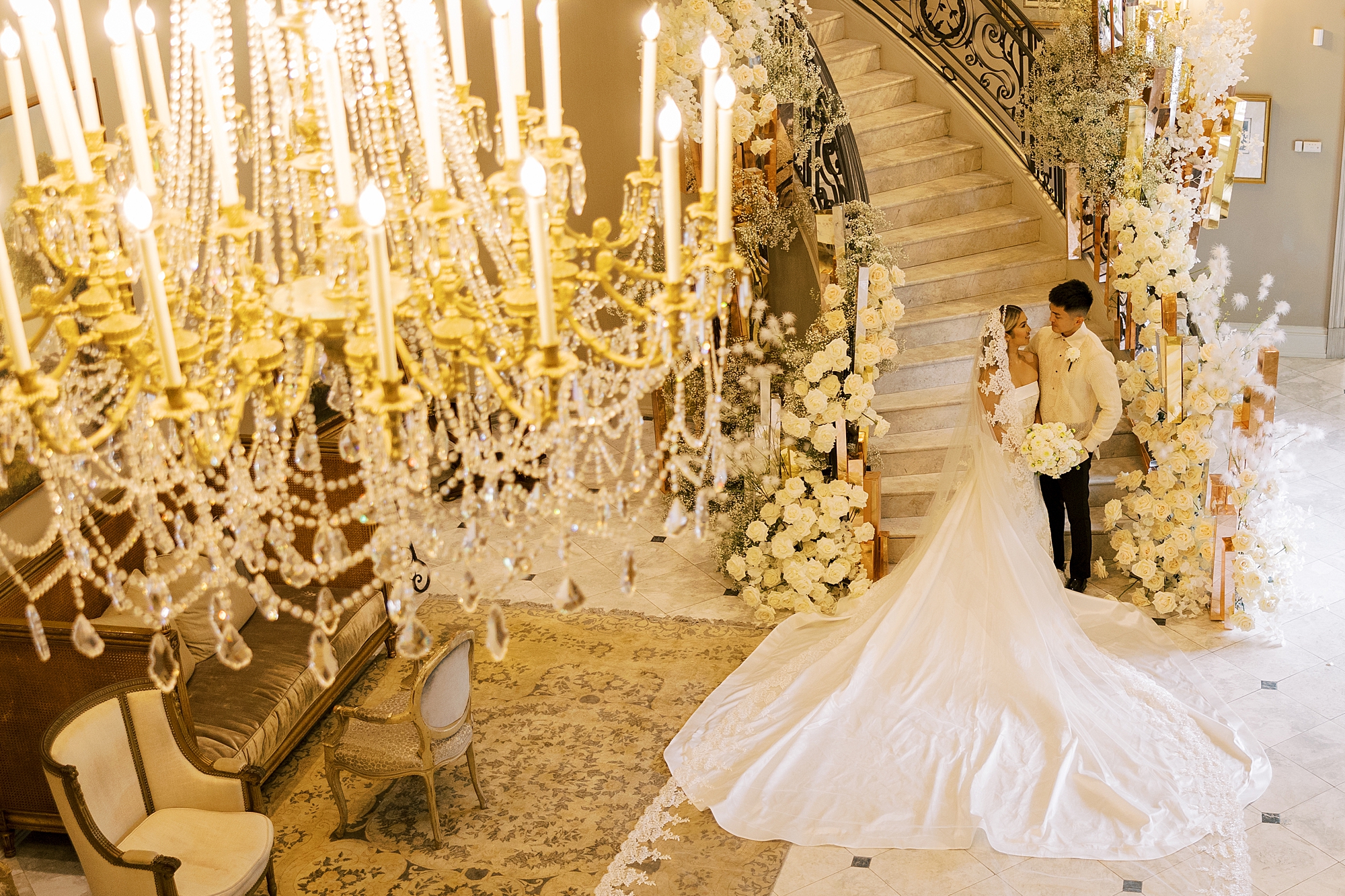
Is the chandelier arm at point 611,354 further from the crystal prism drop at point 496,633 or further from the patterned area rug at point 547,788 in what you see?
the patterned area rug at point 547,788

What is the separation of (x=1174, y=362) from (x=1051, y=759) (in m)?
2.48

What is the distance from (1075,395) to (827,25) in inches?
174

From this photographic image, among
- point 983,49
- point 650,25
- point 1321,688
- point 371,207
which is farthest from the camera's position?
point 983,49

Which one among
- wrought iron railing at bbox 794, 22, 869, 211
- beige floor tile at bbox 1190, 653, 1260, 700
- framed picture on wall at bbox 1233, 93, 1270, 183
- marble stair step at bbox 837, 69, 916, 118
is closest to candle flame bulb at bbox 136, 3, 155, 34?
wrought iron railing at bbox 794, 22, 869, 211

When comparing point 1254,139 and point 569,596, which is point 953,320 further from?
point 569,596

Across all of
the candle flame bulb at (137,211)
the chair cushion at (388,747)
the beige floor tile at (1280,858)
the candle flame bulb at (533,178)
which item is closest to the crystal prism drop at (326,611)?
the candle flame bulb at (137,211)

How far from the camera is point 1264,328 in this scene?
6188 millimetres

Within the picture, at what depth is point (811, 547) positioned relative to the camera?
661cm

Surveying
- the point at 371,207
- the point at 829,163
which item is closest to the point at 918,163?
the point at 829,163

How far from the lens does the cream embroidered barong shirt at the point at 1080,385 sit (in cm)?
616

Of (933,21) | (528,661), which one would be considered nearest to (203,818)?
(528,661)

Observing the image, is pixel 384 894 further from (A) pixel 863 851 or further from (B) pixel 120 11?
(B) pixel 120 11

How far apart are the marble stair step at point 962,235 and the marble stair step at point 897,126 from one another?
78 cm

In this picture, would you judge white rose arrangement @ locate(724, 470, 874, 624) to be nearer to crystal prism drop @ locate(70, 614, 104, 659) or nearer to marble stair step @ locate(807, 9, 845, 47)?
marble stair step @ locate(807, 9, 845, 47)
